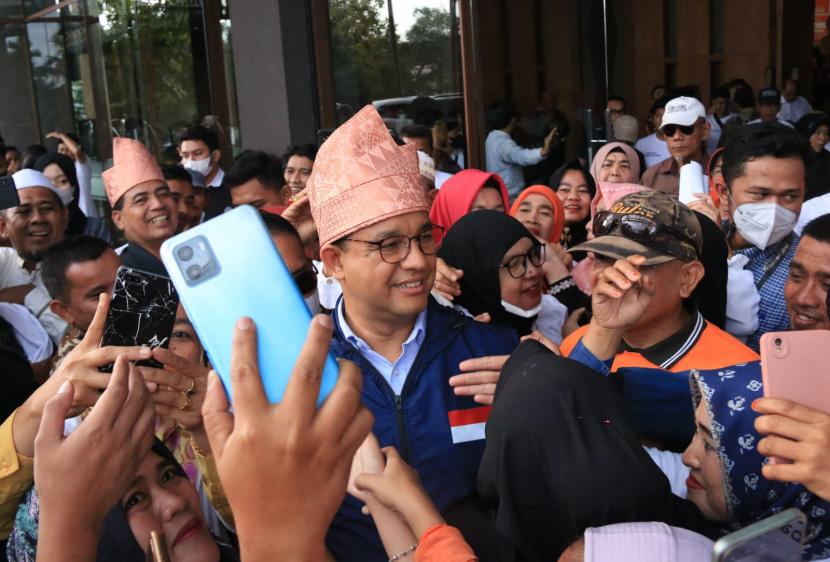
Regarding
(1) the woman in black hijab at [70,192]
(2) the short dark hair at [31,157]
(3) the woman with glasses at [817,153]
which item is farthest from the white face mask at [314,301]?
(2) the short dark hair at [31,157]

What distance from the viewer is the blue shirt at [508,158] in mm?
7352

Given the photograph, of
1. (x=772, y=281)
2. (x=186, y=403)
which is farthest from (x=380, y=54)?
(x=186, y=403)

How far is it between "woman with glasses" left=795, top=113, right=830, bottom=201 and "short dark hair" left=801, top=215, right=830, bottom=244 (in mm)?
2866

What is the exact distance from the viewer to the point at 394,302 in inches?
84.2

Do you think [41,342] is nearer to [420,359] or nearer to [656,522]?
[420,359]

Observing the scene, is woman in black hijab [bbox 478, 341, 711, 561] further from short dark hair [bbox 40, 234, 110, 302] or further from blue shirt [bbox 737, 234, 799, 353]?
short dark hair [bbox 40, 234, 110, 302]

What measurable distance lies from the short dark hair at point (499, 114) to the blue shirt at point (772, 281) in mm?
4628

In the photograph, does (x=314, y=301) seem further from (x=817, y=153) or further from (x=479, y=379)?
(x=817, y=153)

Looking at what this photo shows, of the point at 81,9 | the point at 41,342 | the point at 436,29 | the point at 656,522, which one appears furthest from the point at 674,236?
the point at 81,9

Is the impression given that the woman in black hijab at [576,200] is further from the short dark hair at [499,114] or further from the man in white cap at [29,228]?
the man in white cap at [29,228]

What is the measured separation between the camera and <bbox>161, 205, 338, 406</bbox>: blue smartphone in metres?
1.01

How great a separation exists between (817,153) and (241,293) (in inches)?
255

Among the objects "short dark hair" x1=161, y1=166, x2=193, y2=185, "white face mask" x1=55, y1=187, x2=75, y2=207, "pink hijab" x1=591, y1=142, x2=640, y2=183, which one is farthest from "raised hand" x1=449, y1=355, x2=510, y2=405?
"white face mask" x1=55, y1=187, x2=75, y2=207

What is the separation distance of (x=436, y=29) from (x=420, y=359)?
223 inches
